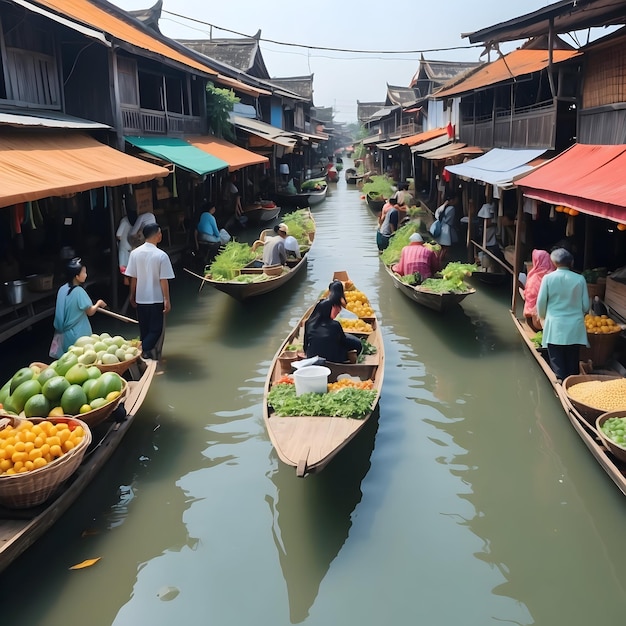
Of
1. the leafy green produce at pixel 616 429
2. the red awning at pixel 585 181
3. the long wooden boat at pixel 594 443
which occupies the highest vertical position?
the red awning at pixel 585 181

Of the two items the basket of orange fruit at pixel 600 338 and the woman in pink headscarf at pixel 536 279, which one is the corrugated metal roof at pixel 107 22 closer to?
the woman in pink headscarf at pixel 536 279

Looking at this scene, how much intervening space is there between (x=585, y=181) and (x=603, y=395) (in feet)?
10.2

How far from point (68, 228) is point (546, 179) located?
8.42 metres

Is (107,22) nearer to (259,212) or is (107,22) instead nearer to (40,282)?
(259,212)

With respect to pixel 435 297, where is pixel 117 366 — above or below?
above

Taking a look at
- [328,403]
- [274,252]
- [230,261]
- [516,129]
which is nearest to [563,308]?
[328,403]

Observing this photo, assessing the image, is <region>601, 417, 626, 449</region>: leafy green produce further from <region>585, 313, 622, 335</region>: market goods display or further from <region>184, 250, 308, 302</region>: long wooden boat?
<region>184, 250, 308, 302</region>: long wooden boat

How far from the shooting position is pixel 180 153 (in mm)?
13000

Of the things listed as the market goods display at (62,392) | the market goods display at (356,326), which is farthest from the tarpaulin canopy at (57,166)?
the market goods display at (356,326)

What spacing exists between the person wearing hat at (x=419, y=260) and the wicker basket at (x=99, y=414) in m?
6.59

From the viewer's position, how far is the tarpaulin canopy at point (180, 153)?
11.8m

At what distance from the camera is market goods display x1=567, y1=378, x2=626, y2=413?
549 cm

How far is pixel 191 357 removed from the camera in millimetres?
9039

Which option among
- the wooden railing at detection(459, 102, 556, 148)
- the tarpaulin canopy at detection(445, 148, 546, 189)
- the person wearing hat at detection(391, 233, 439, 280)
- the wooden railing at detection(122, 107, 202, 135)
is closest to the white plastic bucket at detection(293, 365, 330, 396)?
the person wearing hat at detection(391, 233, 439, 280)
